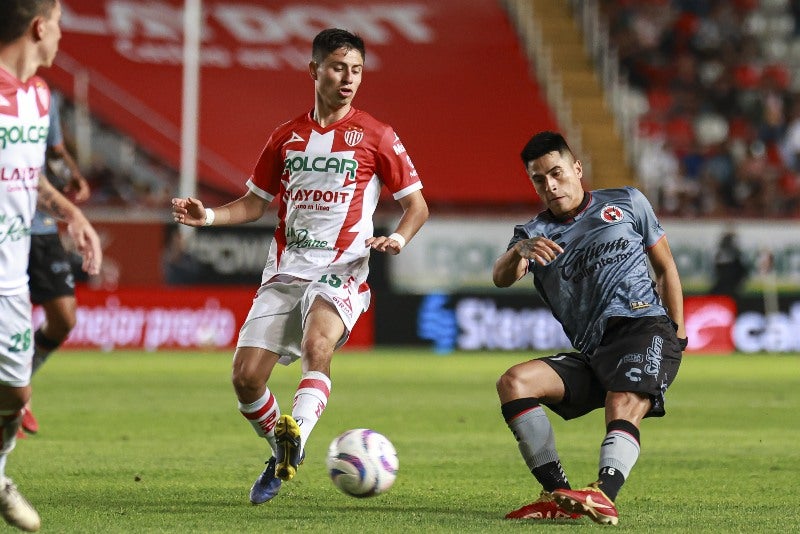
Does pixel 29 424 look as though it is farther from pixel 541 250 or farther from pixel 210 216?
pixel 541 250

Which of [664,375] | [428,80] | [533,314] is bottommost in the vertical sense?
[533,314]

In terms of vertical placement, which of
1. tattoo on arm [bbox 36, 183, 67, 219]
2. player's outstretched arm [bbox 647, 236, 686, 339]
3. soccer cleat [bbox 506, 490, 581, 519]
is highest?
tattoo on arm [bbox 36, 183, 67, 219]

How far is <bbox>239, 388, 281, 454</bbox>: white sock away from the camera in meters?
7.77

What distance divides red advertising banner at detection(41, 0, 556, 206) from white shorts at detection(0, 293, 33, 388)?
2096 centimetres

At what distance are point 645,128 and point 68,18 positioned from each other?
443 inches

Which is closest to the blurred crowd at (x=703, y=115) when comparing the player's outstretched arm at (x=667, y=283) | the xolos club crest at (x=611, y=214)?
the player's outstretched arm at (x=667, y=283)

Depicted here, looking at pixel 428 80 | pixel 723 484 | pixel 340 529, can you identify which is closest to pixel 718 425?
pixel 723 484

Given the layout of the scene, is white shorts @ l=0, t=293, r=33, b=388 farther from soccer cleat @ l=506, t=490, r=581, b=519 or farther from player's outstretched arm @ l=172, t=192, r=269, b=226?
soccer cleat @ l=506, t=490, r=581, b=519

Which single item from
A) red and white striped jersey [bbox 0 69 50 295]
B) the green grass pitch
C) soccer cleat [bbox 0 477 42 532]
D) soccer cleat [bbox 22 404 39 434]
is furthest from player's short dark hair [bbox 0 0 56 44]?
soccer cleat [bbox 22 404 39 434]

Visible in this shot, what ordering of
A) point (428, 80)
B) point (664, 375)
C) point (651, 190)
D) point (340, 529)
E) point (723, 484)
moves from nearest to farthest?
point (340, 529) < point (664, 375) < point (723, 484) < point (651, 190) < point (428, 80)

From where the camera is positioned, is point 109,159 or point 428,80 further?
point 428,80

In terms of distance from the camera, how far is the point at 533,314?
2239 centimetres

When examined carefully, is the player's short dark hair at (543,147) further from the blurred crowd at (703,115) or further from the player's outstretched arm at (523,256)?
the blurred crowd at (703,115)

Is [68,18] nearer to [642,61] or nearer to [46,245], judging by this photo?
Result: [642,61]
